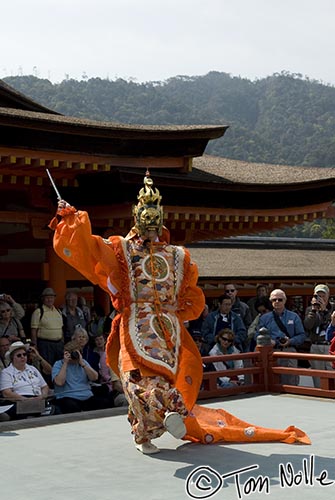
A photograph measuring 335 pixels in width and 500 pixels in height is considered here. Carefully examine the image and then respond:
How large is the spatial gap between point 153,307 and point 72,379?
6.75 feet

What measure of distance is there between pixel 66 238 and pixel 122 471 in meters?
1.77

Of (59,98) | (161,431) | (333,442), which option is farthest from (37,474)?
(59,98)

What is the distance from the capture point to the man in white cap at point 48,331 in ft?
30.0

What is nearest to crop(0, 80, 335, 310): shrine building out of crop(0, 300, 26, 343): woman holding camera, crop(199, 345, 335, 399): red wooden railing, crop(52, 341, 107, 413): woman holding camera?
crop(0, 300, 26, 343): woman holding camera

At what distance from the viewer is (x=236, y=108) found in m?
130

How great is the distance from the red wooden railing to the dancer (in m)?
2.26

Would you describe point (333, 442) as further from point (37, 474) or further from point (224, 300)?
point (224, 300)

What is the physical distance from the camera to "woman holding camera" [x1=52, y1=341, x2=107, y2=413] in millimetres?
7957

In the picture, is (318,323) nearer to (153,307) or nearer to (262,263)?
(153,307)

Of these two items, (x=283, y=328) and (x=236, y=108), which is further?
(x=236, y=108)

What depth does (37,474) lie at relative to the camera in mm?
5520

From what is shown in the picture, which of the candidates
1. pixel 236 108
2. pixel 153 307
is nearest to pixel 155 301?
pixel 153 307

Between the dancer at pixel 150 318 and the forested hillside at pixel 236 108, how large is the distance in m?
74.0

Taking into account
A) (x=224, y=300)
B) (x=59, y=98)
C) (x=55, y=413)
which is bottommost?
(x=55, y=413)
